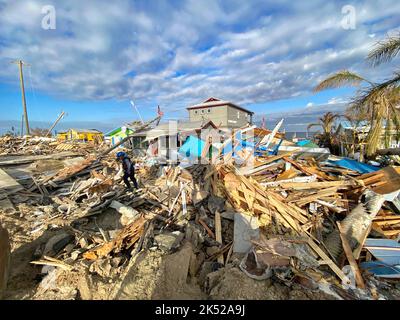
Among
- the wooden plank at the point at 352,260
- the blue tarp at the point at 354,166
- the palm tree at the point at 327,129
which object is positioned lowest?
the wooden plank at the point at 352,260

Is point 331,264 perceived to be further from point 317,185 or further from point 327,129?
point 327,129

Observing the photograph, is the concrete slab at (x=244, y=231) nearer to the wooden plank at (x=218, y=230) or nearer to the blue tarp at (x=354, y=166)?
the wooden plank at (x=218, y=230)

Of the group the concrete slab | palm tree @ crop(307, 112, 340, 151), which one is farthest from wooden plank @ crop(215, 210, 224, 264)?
palm tree @ crop(307, 112, 340, 151)

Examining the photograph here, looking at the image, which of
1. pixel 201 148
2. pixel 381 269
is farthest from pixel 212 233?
pixel 201 148

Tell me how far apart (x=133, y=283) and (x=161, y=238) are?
1185 millimetres

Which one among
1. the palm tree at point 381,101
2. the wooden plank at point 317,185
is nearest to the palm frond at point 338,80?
the palm tree at point 381,101

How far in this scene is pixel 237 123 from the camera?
33.1m

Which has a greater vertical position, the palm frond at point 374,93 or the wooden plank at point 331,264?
the palm frond at point 374,93

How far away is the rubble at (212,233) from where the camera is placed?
331cm

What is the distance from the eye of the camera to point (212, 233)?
16.2ft

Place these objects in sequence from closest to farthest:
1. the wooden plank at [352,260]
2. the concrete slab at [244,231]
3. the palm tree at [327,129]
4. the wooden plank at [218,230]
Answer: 1. the wooden plank at [352,260]
2. the wooden plank at [218,230]
3. the concrete slab at [244,231]
4. the palm tree at [327,129]

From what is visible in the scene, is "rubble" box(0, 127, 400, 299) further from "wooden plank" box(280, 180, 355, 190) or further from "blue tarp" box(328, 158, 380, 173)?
"blue tarp" box(328, 158, 380, 173)

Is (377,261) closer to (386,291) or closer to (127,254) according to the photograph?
(386,291)
